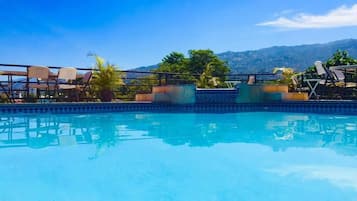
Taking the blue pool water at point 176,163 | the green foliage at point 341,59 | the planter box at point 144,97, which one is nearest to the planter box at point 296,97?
the planter box at point 144,97

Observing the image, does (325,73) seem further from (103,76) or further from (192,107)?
(103,76)

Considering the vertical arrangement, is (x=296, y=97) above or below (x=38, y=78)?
below

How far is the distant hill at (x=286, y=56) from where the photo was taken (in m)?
77.8

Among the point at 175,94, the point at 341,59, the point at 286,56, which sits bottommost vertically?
the point at 175,94

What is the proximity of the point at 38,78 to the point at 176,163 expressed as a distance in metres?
5.70

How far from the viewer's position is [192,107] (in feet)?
31.3

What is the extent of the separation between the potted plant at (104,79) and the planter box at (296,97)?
14.2 ft

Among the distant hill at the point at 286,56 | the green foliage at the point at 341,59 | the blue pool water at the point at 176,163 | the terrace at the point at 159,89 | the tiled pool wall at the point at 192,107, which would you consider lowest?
the blue pool water at the point at 176,163

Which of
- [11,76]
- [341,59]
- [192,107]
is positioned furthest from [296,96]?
[341,59]

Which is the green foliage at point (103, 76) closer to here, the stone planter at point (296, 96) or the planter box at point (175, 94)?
the planter box at point (175, 94)

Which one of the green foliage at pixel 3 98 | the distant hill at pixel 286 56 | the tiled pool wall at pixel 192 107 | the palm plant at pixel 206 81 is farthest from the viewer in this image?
the distant hill at pixel 286 56

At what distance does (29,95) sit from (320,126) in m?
6.06

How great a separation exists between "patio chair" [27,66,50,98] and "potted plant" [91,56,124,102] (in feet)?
3.69

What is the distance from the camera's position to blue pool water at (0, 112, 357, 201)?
2.40 m
